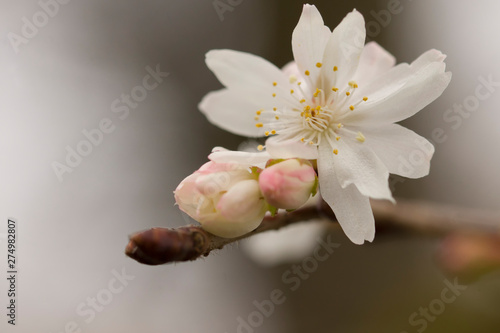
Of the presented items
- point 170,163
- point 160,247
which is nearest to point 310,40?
point 160,247

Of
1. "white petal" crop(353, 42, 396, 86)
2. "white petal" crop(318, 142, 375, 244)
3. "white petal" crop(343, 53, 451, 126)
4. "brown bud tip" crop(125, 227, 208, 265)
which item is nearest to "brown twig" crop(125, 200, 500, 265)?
"brown bud tip" crop(125, 227, 208, 265)

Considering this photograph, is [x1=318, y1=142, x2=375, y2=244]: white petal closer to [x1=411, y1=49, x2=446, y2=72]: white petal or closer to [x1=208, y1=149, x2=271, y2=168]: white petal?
[x1=208, y1=149, x2=271, y2=168]: white petal

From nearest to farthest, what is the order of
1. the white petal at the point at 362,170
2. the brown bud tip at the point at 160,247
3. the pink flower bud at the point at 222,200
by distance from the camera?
the brown bud tip at the point at 160,247 → the pink flower bud at the point at 222,200 → the white petal at the point at 362,170

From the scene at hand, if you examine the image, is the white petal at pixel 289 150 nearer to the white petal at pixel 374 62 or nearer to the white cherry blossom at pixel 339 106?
the white cherry blossom at pixel 339 106

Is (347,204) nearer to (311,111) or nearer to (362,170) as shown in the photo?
(362,170)

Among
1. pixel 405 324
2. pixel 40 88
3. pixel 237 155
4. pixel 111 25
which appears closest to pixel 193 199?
pixel 237 155

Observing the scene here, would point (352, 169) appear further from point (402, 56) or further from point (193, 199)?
point (402, 56)

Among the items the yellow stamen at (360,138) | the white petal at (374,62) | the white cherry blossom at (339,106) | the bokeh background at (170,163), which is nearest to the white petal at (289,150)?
the white cherry blossom at (339,106)
